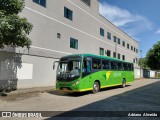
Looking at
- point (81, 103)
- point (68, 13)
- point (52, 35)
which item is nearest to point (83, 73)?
point (81, 103)

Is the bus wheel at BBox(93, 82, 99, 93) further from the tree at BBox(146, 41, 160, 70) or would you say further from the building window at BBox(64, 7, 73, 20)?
the tree at BBox(146, 41, 160, 70)

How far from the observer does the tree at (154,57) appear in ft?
172

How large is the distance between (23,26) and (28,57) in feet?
19.5

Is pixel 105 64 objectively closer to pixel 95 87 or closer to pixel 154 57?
pixel 95 87

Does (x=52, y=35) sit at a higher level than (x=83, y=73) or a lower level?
higher

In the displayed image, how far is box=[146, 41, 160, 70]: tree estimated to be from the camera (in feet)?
172

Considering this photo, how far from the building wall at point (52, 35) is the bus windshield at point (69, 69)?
165 inches

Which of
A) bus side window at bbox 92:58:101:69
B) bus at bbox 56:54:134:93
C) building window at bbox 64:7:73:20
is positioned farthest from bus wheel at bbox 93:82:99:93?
building window at bbox 64:7:73:20

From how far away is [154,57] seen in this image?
173ft

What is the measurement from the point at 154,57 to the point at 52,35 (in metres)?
37.1

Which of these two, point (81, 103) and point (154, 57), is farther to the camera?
point (154, 57)

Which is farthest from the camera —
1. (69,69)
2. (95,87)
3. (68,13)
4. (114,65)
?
(68,13)

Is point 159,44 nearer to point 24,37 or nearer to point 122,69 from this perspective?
point 122,69

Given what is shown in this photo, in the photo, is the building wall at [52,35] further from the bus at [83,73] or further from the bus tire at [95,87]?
the bus tire at [95,87]
